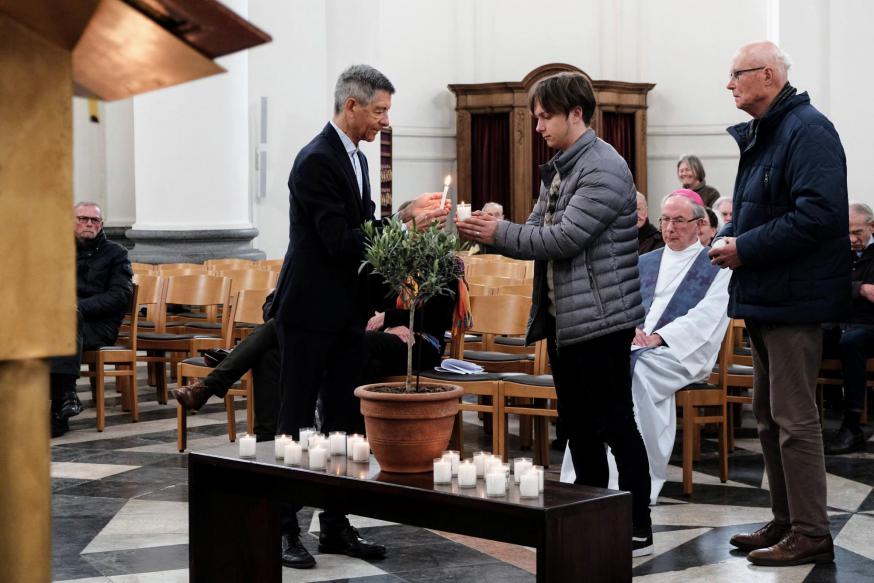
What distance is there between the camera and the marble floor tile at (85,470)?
227 inches

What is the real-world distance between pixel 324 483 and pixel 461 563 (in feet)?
3.82

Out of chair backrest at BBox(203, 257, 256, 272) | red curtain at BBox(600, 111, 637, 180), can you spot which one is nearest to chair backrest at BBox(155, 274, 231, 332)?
chair backrest at BBox(203, 257, 256, 272)

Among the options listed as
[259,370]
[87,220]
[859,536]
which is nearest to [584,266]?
[859,536]

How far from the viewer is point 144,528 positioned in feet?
15.3

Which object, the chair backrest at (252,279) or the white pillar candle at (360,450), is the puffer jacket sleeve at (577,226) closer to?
the white pillar candle at (360,450)

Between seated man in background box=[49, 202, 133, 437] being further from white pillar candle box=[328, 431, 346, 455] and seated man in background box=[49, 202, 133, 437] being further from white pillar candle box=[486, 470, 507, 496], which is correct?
white pillar candle box=[486, 470, 507, 496]

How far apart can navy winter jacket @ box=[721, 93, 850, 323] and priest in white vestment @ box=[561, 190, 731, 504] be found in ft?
4.06

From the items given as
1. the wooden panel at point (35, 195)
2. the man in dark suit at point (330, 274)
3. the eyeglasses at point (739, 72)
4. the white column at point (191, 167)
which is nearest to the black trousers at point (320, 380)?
the man in dark suit at point (330, 274)

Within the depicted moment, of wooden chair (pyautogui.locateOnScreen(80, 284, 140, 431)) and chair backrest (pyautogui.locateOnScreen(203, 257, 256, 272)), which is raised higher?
chair backrest (pyautogui.locateOnScreen(203, 257, 256, 272))

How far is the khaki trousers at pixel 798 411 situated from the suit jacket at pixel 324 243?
1.37m

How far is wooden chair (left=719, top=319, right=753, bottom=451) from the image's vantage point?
5.65m

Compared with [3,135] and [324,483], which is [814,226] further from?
[3,135]

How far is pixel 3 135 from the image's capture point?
79cm

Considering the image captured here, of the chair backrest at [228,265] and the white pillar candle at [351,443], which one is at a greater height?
the chair backrest at [228,265]
